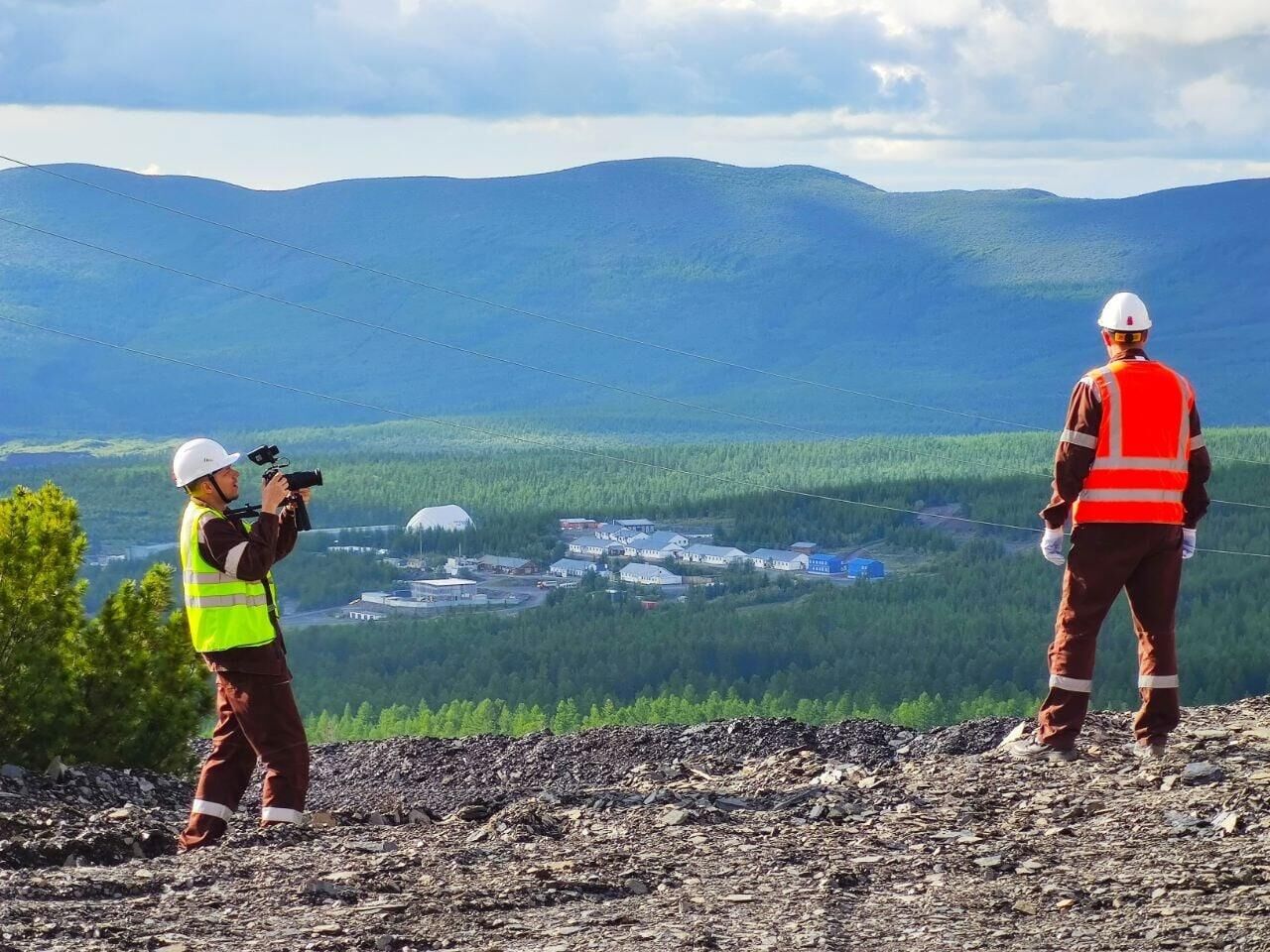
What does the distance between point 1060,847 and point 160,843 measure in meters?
4.92

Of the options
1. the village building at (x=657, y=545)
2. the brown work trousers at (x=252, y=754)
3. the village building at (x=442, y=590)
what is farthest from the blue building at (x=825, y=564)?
the brown work trousers at (x=252, y=754)

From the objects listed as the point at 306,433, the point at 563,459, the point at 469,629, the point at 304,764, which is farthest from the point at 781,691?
the point at 306,433

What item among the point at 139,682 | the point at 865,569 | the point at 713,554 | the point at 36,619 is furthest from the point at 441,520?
the point at 36,619

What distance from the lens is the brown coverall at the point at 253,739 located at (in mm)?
11336

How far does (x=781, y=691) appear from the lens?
75688mm

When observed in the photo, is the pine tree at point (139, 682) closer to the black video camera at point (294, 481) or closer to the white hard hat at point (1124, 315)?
the black video camera at point (294, 481)

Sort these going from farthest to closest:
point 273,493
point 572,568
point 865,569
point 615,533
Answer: point 615,533 → point 572,568 → point 865,569 → point 273,493

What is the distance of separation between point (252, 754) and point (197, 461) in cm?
168

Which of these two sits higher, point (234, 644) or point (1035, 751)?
point (234, 644)

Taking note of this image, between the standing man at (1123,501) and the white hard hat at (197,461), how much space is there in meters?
4.55

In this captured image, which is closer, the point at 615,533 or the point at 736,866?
the point at 736,866

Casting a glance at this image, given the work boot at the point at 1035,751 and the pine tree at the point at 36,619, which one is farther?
the pine tree at the point at 36,619

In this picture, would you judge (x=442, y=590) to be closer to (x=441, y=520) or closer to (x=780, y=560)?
(x=441, y=520)

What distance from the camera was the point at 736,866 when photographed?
976cm
